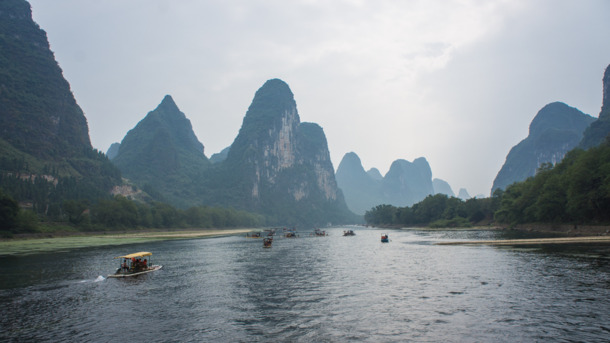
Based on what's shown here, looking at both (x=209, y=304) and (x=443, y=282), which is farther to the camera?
(x=443, y=282)

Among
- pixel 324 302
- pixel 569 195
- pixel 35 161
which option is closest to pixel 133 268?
pixel 324 302

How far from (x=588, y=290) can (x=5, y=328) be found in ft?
119

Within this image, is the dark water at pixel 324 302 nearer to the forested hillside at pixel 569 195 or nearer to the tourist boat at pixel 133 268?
the tourist boat at pixel 133 268

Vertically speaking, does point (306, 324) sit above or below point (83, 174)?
below

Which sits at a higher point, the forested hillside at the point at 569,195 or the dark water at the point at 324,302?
the forested hillside at the point at 569,195

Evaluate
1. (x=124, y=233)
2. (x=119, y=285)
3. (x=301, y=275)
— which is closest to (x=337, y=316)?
(x=301, y=275)

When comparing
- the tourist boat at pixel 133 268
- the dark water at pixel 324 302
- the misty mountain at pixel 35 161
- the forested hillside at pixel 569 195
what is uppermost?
the misty mountain at pixel 35 161

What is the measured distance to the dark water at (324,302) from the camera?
61.4 ft

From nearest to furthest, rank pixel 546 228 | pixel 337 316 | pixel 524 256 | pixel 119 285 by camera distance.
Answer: pixel 337 316 → pixel 119 285 → pixel 524 256 → pixel 546 228

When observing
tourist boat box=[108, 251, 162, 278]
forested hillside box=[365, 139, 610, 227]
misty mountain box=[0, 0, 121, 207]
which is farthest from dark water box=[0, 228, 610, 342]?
misty mountain box=[0, 0, 121, 207]

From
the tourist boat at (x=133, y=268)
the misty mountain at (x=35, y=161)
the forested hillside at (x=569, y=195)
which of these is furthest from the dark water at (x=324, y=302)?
the misty mountain at (x=35, y=161)

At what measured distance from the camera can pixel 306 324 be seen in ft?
66.6

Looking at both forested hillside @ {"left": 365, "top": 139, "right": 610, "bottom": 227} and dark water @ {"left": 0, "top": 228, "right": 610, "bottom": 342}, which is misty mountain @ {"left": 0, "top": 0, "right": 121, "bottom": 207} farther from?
forested hillside @ {"left": 365, "top": 139, "right": 610, "bottom": 227}

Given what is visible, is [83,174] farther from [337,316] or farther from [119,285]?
[337,316]
